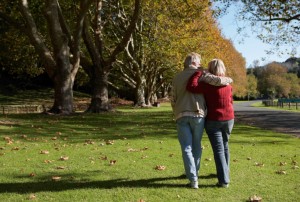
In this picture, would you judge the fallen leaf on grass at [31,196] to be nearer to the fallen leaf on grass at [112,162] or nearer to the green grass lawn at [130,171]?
the green grass lawn at [130,171]

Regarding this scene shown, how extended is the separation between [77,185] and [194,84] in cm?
240

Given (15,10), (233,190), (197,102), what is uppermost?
(15,10)

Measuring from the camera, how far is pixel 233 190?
19.0ft

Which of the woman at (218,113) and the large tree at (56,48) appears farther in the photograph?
the large tree at (56,48)

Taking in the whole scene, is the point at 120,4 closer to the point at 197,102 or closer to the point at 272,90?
the point at 197,102

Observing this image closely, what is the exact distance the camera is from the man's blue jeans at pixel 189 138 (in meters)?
5.82

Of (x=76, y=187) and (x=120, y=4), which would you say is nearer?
(x=76, y=187)

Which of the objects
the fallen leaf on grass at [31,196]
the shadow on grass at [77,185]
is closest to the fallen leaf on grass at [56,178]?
the shadow on grass at [77,185]

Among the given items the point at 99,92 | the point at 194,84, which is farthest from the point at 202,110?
the point at 99,92

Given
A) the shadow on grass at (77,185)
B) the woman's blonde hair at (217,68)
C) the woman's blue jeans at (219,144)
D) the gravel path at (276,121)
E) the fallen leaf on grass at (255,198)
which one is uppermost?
the woman's blonde hair at (217,68)

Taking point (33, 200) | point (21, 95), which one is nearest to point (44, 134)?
point (33, 200)

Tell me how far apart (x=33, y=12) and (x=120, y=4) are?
903 cm

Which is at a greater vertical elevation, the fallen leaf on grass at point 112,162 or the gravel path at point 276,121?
the fallen leaf on grass at point 112,162

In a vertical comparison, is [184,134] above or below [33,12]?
below
